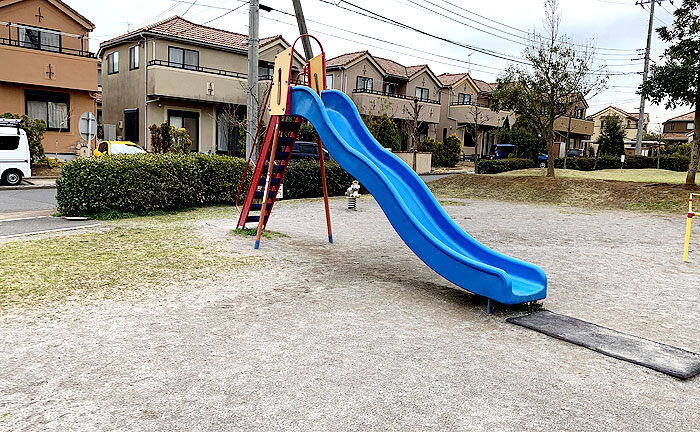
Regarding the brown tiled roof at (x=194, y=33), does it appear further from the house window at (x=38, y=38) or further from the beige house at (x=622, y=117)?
the beige house at (x=622, y=117)

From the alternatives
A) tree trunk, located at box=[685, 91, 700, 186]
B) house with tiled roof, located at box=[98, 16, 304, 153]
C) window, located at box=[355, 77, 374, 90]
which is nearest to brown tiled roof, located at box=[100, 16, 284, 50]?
house with tiled roof, located at box=[98, 16, 304, 153]

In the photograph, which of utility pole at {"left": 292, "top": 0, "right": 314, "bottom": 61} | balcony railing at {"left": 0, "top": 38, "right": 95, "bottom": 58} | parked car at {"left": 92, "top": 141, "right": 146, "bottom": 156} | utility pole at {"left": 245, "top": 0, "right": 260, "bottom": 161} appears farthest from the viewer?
balcony railing at {"left": 0, "top": 38, "right": 95, "bottom": 58}

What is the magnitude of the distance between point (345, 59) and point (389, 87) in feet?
16.1

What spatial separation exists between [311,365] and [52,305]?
282 cm

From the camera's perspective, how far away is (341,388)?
141 inches

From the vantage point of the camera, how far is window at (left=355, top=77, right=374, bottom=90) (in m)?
34.5

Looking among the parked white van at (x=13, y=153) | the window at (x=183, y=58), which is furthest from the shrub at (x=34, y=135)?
the window at (x=183, y=58)

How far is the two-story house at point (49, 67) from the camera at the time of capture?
22.4 metres

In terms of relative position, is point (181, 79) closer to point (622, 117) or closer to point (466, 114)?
point (466, 114)

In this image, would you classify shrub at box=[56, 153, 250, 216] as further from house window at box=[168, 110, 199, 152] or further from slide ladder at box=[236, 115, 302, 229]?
house window at box=[168, 110, 199, 152]

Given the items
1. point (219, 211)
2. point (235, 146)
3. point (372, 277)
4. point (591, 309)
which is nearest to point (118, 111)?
point (235, 146)

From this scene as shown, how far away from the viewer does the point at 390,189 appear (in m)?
6.12

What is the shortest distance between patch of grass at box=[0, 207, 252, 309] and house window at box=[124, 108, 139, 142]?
1950 cm

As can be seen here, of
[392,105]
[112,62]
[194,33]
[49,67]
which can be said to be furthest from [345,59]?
[49,67]
